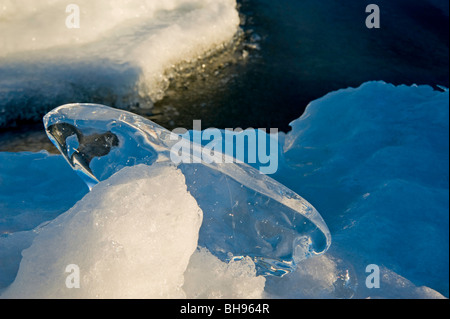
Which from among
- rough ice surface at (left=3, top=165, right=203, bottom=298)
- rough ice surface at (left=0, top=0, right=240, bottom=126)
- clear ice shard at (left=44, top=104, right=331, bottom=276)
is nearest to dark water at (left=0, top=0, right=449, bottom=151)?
rough ice surface at (left=0, top=0, right=240, bottom=126)

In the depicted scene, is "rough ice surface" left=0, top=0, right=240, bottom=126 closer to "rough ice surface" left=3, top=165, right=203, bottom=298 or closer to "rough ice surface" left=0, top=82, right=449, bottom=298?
"rough ice surface" left=0, top=82, right=449, bottom=298

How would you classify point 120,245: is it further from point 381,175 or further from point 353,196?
point 381,175

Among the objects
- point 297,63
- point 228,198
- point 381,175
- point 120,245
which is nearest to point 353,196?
point 381,175

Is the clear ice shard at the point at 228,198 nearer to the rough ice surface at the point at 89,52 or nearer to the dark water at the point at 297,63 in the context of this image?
the dark water at the point at 297,63
